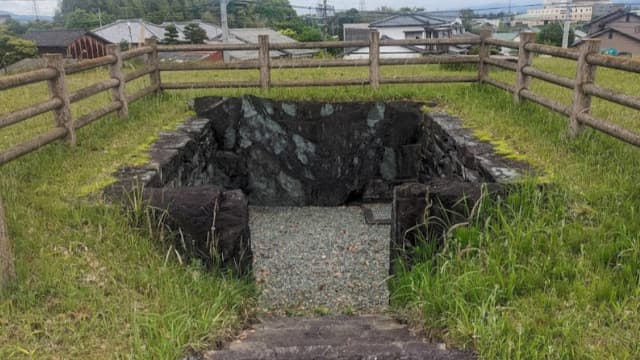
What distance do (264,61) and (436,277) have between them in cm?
593

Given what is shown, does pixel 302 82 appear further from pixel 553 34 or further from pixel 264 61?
pixel 553 34

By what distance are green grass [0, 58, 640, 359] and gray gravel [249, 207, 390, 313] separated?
153cm

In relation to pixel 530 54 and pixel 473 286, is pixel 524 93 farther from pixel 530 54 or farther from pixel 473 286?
pixel 473 286

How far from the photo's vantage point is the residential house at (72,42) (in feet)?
129

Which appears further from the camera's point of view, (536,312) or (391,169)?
(391,169)

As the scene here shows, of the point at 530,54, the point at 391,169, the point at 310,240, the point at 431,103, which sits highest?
the point at 530,54

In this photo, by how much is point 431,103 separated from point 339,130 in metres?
1.46

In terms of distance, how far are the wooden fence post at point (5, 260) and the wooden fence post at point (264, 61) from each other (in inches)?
232

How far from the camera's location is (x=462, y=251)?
3.53 m

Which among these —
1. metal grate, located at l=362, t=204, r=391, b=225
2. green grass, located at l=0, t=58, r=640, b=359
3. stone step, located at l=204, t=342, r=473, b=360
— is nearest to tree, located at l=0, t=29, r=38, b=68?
metal grate, located at l=362, t=204, r=391, b=225

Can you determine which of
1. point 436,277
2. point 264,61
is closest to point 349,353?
point 436,277

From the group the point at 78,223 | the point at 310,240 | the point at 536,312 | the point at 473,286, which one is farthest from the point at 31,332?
the point at 310,240

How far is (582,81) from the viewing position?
5.39 meters

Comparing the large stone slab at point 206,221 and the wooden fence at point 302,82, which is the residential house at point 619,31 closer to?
the wooden fence at point 302,82
